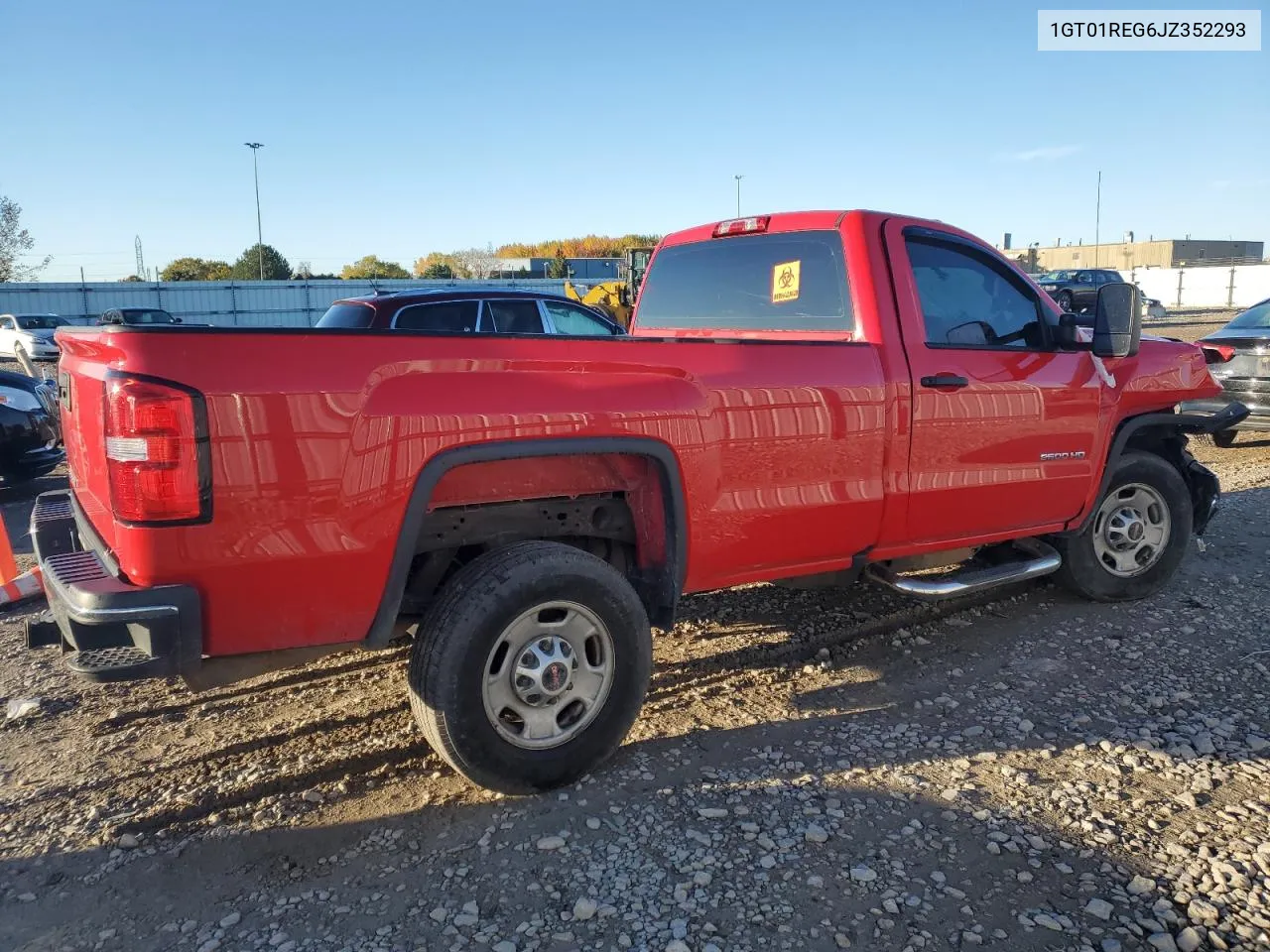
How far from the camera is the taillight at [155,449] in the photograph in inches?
97.3

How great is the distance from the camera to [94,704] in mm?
3990

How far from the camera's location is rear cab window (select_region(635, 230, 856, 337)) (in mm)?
4191

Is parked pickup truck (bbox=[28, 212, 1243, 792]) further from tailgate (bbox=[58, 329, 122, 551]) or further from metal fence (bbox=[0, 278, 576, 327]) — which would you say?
metal fence (bbox=[0, 278, 576, 327])

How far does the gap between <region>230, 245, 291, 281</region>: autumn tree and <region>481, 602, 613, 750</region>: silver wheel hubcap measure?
5113 cm

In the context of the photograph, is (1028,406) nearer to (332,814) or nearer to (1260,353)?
(332,814)

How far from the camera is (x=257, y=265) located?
4978 cm

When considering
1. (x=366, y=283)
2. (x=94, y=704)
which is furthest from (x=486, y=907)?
(x=366, y=283)

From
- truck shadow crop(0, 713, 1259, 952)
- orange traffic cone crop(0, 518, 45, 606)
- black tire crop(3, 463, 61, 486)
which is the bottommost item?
truck shadow crop(0, 713, 1259, 952)

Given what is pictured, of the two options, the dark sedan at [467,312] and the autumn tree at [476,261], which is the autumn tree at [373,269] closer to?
the autumn tree at [476,261]

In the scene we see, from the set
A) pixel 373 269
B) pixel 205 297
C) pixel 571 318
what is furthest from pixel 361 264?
pixel 571 318

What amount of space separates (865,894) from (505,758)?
48.7 inches

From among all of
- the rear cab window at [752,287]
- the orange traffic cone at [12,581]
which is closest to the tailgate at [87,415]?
the orange traffic cone at [12,581]

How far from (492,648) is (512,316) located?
25.2 feet

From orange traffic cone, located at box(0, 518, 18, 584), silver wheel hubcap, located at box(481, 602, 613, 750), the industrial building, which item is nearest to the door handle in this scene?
silver wheel hubcap, located at box(481, 602, 613, 750)
